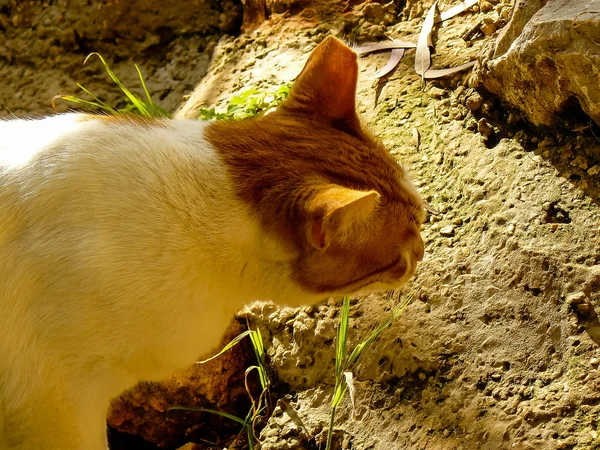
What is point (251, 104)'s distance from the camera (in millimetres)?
3418

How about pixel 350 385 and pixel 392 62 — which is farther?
pixel 392 62

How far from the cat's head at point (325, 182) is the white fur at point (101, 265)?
0.23ft

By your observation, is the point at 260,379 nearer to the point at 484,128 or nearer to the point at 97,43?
the point at 484,128

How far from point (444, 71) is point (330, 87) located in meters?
1.10

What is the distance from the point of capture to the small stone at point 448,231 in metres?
2.71

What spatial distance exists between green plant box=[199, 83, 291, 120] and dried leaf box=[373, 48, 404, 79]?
1.53ft

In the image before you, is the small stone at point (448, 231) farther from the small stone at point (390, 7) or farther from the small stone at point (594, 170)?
the small stone at point (390, 7)

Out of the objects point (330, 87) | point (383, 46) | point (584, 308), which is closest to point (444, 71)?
point (383, 46)

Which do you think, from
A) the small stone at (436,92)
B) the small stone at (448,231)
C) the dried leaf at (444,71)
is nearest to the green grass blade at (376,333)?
the small stone at (448,231)

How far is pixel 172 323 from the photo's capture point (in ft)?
6.48

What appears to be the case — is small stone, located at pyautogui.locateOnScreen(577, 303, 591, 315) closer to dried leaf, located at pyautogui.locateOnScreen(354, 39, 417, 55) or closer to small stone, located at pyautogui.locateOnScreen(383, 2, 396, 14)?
dried leaf, located at pyautogui.locateOnScreen(354, 39, 417, 55)

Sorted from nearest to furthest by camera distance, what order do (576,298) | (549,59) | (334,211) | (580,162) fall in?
(334,211), (576,298), (549,59), (580,162)

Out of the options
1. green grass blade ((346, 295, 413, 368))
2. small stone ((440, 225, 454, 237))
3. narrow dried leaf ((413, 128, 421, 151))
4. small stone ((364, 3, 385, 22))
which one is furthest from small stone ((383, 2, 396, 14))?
green grass blade ((346, 295, 413, 368))

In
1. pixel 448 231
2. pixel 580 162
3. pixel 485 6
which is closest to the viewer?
pixel 580 162
